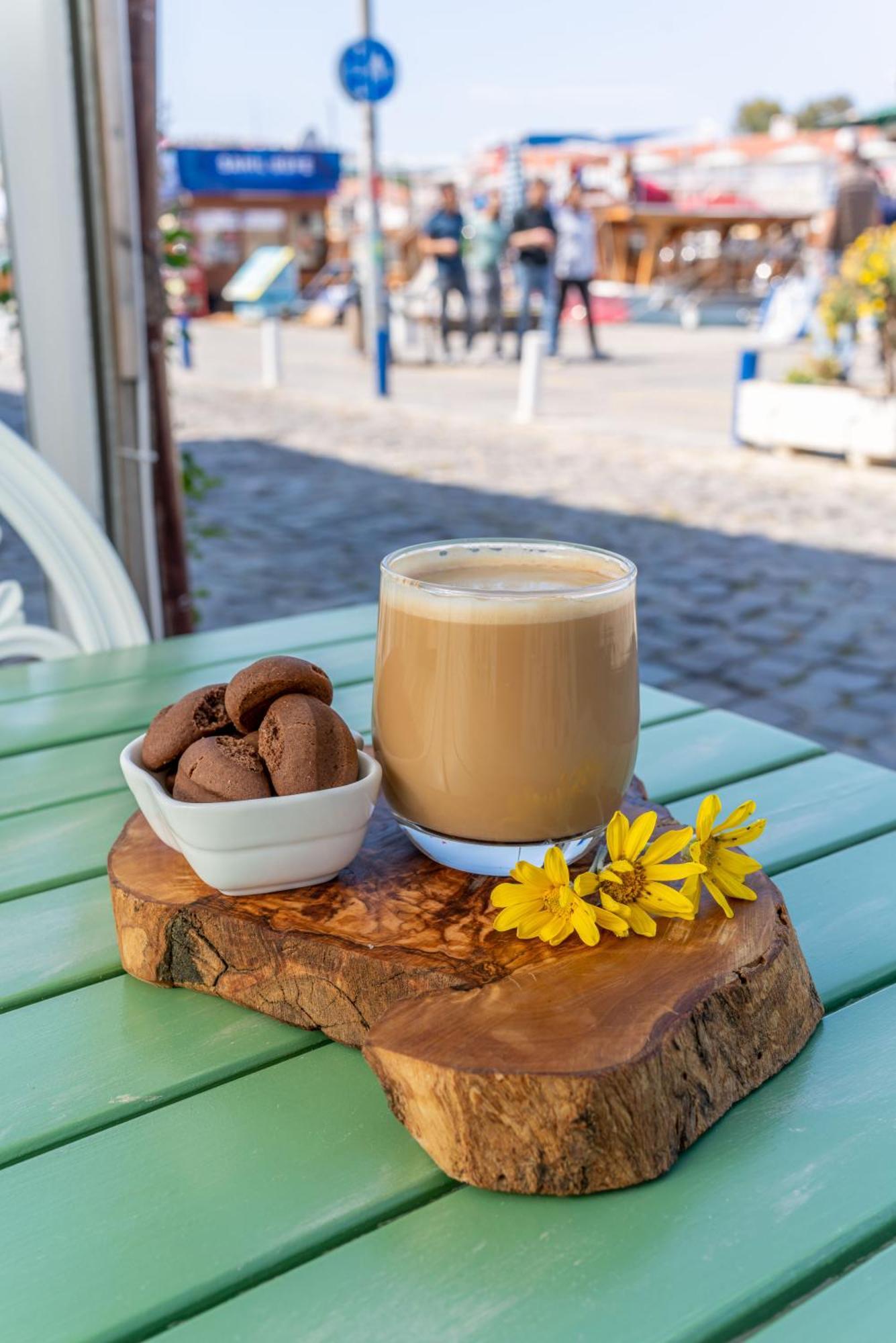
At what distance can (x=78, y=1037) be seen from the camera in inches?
30.9

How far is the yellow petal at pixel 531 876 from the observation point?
767mm

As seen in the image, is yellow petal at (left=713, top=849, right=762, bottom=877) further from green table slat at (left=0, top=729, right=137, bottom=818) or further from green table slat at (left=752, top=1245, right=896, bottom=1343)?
green table slat at (left=0, top=729, right=137, bottom=818)

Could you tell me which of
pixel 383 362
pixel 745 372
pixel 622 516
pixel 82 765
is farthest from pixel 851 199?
pixel 82 765

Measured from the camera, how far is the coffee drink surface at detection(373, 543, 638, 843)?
813mm

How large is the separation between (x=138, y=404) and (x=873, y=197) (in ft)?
28.7

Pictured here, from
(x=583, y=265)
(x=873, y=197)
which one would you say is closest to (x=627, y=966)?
(x=873, y=197)

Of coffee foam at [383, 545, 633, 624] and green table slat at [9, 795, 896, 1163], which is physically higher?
coffee foam at [383, 545, 633, 624]

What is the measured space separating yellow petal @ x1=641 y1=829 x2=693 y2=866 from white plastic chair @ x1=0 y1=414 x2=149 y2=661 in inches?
41.7

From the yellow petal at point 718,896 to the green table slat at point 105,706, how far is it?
69 cm

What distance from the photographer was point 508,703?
0.82 metres

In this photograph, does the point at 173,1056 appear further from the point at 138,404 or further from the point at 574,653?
the point at 138,404

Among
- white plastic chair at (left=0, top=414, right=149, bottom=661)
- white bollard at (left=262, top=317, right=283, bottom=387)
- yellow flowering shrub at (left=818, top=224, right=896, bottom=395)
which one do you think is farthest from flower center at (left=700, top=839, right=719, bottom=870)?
white bollard at (left=262, top=317, right=283, bottom=387)

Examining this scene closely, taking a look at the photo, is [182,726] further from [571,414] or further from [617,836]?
[571,414]

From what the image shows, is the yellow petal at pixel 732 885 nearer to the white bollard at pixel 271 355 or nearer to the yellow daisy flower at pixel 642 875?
the yellow daisy flower at pixel 642 875
